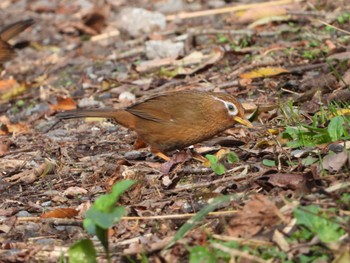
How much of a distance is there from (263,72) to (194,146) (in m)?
1.35

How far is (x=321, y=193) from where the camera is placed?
13.0 ft

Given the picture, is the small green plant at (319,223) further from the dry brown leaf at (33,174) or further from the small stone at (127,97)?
the small stone at (127,97)

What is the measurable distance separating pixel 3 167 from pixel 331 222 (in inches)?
118

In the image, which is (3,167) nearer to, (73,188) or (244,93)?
(73,188)

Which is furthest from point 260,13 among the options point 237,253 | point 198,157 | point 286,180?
point 237,253

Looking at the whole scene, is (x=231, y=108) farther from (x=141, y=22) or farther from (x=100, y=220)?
(x=141, y=22)

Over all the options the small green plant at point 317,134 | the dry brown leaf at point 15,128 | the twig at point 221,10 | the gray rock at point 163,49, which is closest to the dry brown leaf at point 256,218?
the small green plant at point 317,134

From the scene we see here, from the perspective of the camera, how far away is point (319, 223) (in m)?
3.72

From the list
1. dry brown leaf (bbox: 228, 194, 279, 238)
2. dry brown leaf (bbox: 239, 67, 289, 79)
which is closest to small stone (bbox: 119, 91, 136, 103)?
dry brown leaf (bbox: 239, 67, 289, 79)

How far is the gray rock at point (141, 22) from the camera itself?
371 inches

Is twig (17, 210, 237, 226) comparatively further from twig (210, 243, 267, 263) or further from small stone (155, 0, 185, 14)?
small stone (155, 0, 185, 14)

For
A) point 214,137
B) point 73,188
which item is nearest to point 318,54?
point 214,137

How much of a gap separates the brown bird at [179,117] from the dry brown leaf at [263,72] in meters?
1.37

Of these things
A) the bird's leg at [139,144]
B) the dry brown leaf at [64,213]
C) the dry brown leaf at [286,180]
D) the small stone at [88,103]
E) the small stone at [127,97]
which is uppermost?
the dry brown leaf at [286,180]
